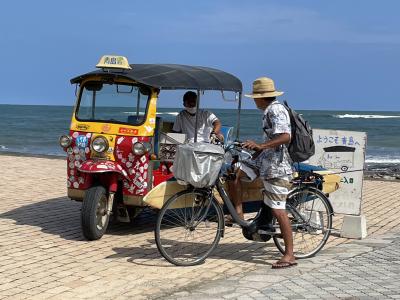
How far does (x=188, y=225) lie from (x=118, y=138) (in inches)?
64.4

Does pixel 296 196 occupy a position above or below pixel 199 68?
below

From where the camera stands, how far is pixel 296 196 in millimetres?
7156

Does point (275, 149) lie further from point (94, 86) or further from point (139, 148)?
point (94, 86)

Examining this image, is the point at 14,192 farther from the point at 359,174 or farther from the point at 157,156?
the point at 359,174

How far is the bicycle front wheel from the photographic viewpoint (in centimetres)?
664

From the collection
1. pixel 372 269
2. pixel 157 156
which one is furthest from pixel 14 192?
pixel 372 269

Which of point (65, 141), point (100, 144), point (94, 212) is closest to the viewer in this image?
point (94, 212)

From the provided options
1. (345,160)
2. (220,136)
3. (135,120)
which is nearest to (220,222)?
(135,120)

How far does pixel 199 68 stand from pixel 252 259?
122 inches

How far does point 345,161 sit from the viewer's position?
9.05 m

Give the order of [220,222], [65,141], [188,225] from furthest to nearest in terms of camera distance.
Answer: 1. [65,141]
2. [188,225]
3. [220,222]

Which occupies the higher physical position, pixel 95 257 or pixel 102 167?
pixel 102 167

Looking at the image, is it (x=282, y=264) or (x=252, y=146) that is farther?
(x=282, y=264)

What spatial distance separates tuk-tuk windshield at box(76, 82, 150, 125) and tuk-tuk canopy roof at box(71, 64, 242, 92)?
0.77 ft
